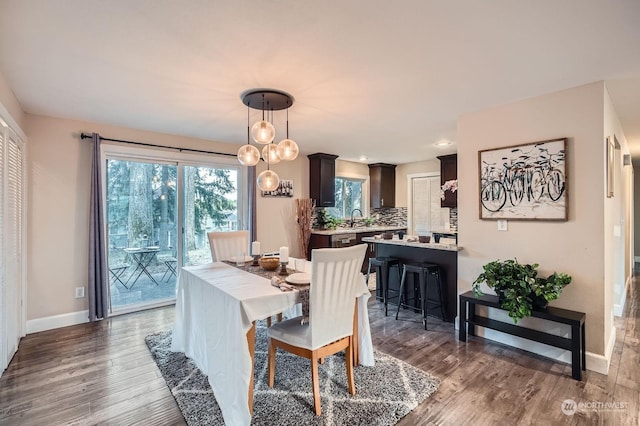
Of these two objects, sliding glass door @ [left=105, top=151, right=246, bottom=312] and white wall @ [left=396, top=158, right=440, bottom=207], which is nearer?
sliding glass door @ [left=105, top=151, right=246, bottom=312]

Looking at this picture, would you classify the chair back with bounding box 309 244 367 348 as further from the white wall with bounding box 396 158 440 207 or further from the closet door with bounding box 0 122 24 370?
the white wall with bounding box 396 158 440 207

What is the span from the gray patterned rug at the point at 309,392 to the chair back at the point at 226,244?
1096mm

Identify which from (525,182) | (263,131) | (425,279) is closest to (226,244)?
(263,131)

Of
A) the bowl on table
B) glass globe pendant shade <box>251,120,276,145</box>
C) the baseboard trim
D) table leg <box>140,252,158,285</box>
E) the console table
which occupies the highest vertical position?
glass globe pendant shade <box>251,120,276,145</box>

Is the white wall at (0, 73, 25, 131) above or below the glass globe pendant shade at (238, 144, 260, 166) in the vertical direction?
above

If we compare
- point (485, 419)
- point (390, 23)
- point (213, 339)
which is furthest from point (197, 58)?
point (485, 419)

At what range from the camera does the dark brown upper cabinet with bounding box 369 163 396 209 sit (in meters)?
6.89

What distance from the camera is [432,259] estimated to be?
379 centimetres

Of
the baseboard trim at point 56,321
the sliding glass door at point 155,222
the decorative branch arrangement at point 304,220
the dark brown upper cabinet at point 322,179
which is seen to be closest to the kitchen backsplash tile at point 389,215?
the dark brown upper cabinet at point 322,179

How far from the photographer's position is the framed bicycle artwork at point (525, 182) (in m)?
2.66

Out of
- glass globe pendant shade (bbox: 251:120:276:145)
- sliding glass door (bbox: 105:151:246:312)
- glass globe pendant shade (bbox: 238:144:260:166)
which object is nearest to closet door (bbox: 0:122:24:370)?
sliding glass door (bbox: 105:151:246:312)

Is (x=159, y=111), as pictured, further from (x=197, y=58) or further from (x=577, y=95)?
(x=577, y=95)

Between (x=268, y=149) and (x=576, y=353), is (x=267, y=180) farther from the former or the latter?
(x=576, y=353)

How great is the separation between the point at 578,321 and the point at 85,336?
4524 millimetres
